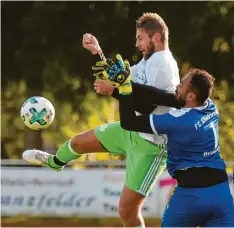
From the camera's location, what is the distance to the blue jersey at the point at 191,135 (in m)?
5.94

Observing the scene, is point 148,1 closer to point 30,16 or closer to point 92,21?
point 92,21

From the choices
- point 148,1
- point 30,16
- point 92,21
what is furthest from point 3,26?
point 148,1

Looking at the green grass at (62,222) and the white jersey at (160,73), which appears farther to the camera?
the green grass at (62,222)

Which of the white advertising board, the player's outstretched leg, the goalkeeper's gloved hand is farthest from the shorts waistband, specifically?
the white advertising board

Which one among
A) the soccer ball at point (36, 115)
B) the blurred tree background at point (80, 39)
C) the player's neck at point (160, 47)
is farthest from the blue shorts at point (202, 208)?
the blurred tree background at point (80, 39)

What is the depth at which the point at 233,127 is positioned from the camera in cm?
2147

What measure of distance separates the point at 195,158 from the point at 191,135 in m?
0.19

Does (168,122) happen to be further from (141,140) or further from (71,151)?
(71,151)

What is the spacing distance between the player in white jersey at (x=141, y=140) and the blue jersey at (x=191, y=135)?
2.63 feet

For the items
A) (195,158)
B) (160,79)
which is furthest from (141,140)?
(195,158)

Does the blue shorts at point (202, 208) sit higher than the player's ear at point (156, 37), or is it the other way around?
the player's ear at point (156, 37)

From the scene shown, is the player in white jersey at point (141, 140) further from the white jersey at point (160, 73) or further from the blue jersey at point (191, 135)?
the blue jersey at point (191, 135)

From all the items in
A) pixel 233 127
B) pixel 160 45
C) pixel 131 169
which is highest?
pixel 160 45

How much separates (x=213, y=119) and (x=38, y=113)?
6.95 ft
